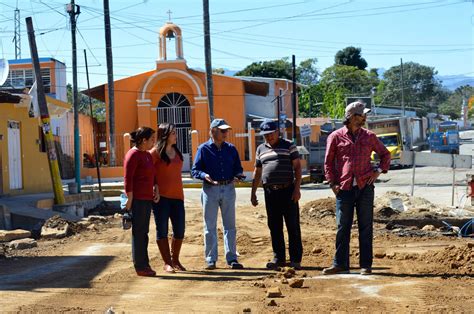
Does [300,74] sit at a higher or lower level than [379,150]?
higher

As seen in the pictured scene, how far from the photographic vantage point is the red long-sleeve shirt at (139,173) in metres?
9.67

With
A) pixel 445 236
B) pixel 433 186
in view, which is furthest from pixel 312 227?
pixel 433 186

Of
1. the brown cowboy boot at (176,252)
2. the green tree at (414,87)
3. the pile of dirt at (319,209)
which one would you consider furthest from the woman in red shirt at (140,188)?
the green tree at (414,87)

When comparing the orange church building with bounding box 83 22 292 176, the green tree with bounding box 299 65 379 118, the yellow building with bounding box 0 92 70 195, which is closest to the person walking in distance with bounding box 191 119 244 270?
the yellow building with bounding box 0 92 70 195

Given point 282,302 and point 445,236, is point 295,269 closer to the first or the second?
point 282,302

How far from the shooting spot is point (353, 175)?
9.15 m

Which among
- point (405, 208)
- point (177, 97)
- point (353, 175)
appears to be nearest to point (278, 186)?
point (353, 175)

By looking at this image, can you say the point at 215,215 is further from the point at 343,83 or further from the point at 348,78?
the point at 348,78

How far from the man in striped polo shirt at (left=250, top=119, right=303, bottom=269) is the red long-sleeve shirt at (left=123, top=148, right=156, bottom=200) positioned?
1.40 metres

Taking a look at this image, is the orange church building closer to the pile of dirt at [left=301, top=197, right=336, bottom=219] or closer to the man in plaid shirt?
the pile of dirt at [left=301, top=197, right=336, bottom=219]

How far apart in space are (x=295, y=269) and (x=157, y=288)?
1999mm

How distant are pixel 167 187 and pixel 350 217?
90.0 inches

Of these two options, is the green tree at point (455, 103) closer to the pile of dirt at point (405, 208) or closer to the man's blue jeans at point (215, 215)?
the pile of dirt at point (405, 208)

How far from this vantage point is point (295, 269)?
9.90 m
